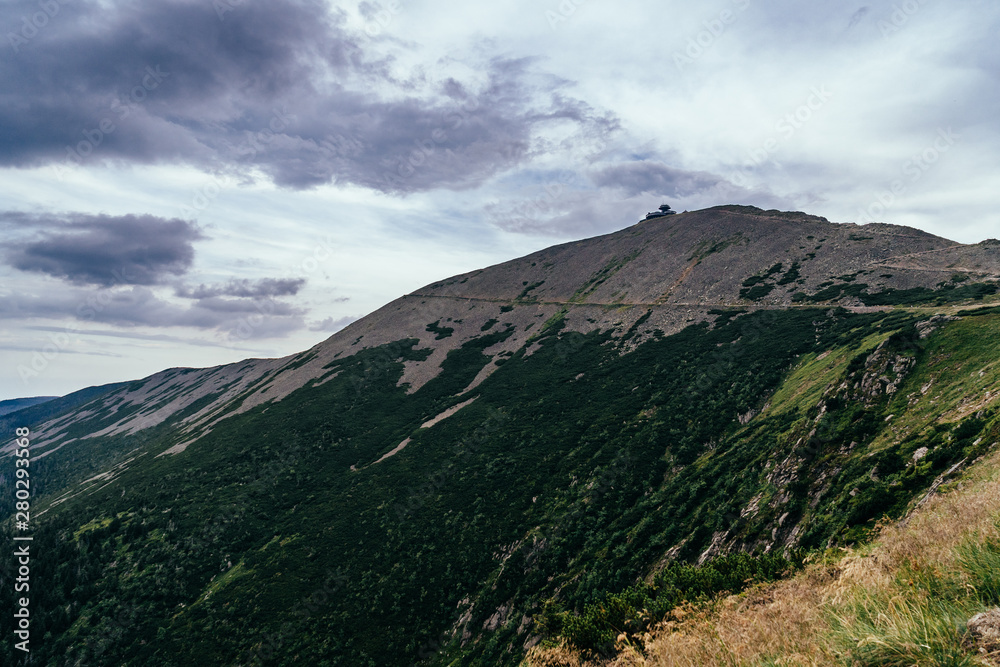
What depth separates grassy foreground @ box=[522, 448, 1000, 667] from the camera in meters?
6.02

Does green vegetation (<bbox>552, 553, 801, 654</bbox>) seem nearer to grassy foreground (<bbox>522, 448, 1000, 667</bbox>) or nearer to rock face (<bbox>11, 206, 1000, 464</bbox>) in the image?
grassy foreground (<bbox>522, 448, 1000, 667</bbox>)

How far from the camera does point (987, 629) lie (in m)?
5.99

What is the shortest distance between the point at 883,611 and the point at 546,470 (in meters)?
43.9

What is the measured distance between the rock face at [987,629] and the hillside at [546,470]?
40.5 feet

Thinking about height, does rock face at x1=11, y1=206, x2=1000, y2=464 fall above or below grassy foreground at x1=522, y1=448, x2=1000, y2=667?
above

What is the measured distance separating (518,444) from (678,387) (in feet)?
69.4

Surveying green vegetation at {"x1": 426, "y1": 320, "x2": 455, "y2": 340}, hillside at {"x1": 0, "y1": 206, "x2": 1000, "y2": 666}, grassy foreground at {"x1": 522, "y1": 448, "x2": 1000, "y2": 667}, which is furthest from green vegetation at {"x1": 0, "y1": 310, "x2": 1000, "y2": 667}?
green vegetation at {"x1": 426, "y1": 320, "x2": 455, "y2": 340}

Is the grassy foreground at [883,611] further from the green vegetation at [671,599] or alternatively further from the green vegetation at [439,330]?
the green vegetation at [439,330]

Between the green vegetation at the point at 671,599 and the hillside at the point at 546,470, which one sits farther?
the hillside at the point at 546,470

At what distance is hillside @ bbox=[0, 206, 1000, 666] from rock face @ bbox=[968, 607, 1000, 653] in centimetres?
1235

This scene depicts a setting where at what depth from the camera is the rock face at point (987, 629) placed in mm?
5855

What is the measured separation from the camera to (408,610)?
132 feet

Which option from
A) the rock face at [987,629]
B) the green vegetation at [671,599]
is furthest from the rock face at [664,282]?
the rock face at [987,629]

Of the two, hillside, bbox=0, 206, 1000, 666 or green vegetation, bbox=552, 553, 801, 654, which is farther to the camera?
hillside, bbox=0, 206, 1000, 666
